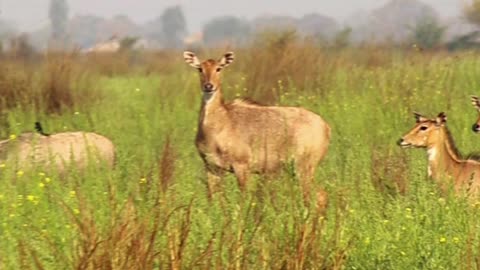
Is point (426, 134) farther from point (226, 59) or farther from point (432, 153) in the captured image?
point (226, 59)

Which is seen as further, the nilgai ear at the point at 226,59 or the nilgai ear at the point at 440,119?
the nilgai ear at the point at 226,59

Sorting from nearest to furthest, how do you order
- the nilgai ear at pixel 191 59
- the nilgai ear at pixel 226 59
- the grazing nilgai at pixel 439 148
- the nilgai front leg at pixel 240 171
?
the grazing nilgai at pixel 439 148, the nilgai front leg at pixel 240 171, the nilgai ear at pixel 226 59, the nilgai ear at pixel 191 59

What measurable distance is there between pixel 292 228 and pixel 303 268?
0.41m

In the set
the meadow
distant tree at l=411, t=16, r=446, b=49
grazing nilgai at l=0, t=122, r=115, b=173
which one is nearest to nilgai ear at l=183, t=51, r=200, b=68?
the meadow

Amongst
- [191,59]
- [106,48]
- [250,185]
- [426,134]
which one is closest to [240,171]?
[250,185]

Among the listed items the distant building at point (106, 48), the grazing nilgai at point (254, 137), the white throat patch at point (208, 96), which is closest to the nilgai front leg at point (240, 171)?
the grazing nilgai at point (254, 137)

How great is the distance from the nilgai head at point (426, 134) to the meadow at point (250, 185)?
0.81ft

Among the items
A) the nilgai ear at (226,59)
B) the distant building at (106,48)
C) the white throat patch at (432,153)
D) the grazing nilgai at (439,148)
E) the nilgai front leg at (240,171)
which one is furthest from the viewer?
the distant building at (106,48)

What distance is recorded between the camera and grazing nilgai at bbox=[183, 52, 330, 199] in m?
7.24

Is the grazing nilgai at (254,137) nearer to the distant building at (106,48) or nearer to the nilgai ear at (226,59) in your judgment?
the nilgai ear at (226,59)

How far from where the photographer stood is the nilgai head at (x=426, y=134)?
23.9ft

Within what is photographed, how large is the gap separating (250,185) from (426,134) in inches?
89.4

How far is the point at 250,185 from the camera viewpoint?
19.2ft

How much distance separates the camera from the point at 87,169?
22.7 feet
